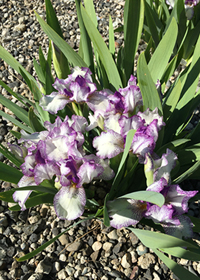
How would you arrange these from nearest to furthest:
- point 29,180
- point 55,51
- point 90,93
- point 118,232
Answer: point 29,180
point 90,93
point 55,51
point 118,232

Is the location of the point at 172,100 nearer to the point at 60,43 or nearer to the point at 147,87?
the point at 147,87

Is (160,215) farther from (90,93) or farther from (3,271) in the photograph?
(3,271)

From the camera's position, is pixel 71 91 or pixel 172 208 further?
pixel 71 91

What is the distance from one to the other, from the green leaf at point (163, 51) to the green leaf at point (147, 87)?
0.27m

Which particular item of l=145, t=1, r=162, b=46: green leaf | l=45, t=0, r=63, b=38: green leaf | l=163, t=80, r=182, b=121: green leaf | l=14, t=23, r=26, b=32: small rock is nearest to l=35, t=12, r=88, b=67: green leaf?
l=45, t=0, r=63, b=38: green leaf

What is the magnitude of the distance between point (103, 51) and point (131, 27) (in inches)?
9.8

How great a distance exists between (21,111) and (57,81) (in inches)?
17.0

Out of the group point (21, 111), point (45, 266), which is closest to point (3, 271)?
point (45, 266)

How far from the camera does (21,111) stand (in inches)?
58.9

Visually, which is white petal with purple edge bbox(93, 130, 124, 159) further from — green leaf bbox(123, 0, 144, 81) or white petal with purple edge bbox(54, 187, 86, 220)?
green leaf bbox(123, 0, 144, 81)

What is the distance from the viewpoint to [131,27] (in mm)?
1375

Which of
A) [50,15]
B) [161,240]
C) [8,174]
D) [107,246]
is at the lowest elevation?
[107,246]

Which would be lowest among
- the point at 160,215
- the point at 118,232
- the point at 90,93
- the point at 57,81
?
the point at 118,232

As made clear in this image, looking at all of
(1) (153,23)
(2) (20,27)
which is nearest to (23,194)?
(1) (153,23)
